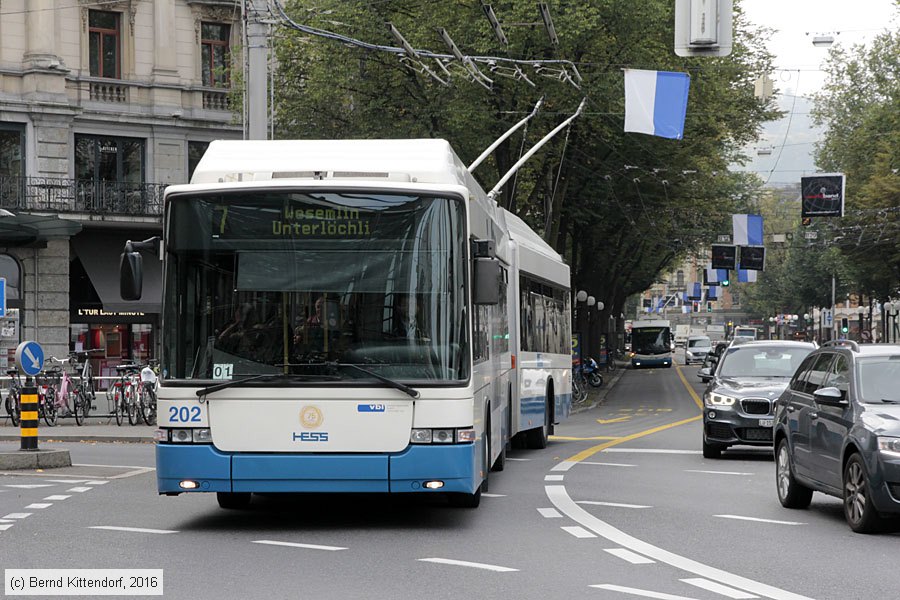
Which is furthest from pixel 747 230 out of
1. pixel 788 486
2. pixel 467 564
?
pixel 467 564

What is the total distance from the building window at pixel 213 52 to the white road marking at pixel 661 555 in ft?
93.3

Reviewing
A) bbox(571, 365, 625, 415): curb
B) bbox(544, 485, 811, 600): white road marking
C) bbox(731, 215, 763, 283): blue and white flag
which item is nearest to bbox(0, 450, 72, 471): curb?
bbox(544, 485, 811, 600): white road marking

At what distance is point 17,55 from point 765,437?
79.4ft

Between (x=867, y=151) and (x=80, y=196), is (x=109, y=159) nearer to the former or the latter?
(x=80, y=196)

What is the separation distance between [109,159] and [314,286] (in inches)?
1118

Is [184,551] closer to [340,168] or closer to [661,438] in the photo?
[340,168]

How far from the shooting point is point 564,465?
19172 mm

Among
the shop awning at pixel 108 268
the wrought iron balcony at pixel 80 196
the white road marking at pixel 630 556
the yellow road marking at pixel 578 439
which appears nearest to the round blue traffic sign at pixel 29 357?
the yellow road marking at pixel 578 439

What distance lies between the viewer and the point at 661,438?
1008 inches

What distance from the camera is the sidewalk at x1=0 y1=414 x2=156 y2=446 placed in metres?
25.3

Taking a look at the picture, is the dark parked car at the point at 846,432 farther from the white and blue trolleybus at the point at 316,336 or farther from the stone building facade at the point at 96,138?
the stone building facade at the point at 96,138

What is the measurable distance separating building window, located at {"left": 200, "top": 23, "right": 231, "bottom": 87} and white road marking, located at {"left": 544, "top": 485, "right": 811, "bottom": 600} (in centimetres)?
2845

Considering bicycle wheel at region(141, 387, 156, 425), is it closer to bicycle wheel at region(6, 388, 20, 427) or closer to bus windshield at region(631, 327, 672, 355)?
bicycle wheel at region(6, 388, 20, 427)

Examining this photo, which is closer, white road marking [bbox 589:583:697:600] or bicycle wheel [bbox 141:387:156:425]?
white road marking [bbox 589:583:697:600]
